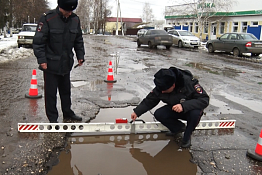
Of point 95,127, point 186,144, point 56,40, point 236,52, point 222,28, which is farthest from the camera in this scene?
point 222,28

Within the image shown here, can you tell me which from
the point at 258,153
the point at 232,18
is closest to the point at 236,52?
the point at 258,153

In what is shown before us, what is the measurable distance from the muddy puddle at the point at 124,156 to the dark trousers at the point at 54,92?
1.91 feet

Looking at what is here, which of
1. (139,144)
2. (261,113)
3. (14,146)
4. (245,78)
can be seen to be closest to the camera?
(14,146)

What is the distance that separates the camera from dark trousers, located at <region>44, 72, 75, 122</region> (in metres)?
4.17

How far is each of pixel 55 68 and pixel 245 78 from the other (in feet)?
25.5

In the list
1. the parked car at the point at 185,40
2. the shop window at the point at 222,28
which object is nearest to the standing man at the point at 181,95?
the parked car at the point at 185,40

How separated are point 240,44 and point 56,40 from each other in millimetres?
15482

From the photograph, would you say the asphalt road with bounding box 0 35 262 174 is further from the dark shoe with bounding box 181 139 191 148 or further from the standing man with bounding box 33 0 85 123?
the standing man with bounding box 33 0 85 123

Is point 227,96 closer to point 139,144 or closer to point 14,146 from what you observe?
point 139,144

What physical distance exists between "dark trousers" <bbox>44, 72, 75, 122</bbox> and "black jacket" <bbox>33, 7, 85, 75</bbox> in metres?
0.15

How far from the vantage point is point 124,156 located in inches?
137

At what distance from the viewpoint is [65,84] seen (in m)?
4.42

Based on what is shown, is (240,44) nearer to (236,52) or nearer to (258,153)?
(236,52)

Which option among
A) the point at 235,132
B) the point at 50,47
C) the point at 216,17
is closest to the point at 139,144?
the point at 235,132
